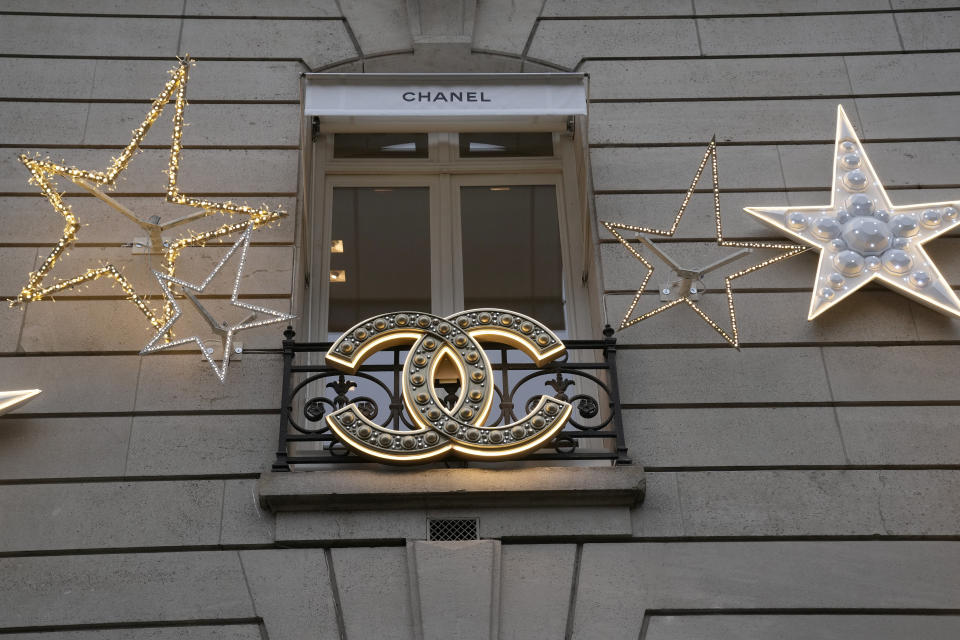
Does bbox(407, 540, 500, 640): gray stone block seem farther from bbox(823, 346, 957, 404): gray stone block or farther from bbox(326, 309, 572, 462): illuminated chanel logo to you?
bbox(823, 346, 957, 404): gray stone block

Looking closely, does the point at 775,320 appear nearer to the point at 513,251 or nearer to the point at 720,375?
the point at 720,375

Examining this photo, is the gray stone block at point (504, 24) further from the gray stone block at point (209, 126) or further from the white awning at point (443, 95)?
the gray stone block at point (209, 126)

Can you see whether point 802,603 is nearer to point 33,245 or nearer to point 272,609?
point 272,609

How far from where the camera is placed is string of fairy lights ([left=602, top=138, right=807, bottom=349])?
29.6ft

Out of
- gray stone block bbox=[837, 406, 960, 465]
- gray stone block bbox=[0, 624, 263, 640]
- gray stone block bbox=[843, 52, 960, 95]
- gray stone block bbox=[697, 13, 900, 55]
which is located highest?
gray stone block bbox=[697, 13, 900, 55]

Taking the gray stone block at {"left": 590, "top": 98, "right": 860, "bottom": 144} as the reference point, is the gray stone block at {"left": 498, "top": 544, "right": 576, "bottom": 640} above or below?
below

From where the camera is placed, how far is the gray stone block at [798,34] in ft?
35.5

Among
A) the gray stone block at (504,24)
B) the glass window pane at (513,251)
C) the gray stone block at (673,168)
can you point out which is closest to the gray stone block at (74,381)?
the glass window pane at (513,251)

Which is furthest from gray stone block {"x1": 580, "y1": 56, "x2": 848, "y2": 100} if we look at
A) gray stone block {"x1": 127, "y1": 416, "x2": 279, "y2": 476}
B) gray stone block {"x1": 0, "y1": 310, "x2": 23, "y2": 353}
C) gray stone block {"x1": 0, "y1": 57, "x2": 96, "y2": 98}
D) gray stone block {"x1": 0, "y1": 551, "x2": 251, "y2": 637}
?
gray stone block {"x1": 0, "y1": 551, "x2": 251, "y2": 637}

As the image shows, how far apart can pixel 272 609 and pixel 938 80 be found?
805 centimetres

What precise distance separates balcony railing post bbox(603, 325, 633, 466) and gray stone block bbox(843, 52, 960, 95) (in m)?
3.94

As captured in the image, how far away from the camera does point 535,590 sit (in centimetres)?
783

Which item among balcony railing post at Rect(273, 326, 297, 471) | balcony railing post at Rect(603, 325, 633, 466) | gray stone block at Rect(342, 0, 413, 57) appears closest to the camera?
balcony railing post at Rect(273, 326, 297, 471)

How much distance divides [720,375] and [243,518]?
4.03 metres
